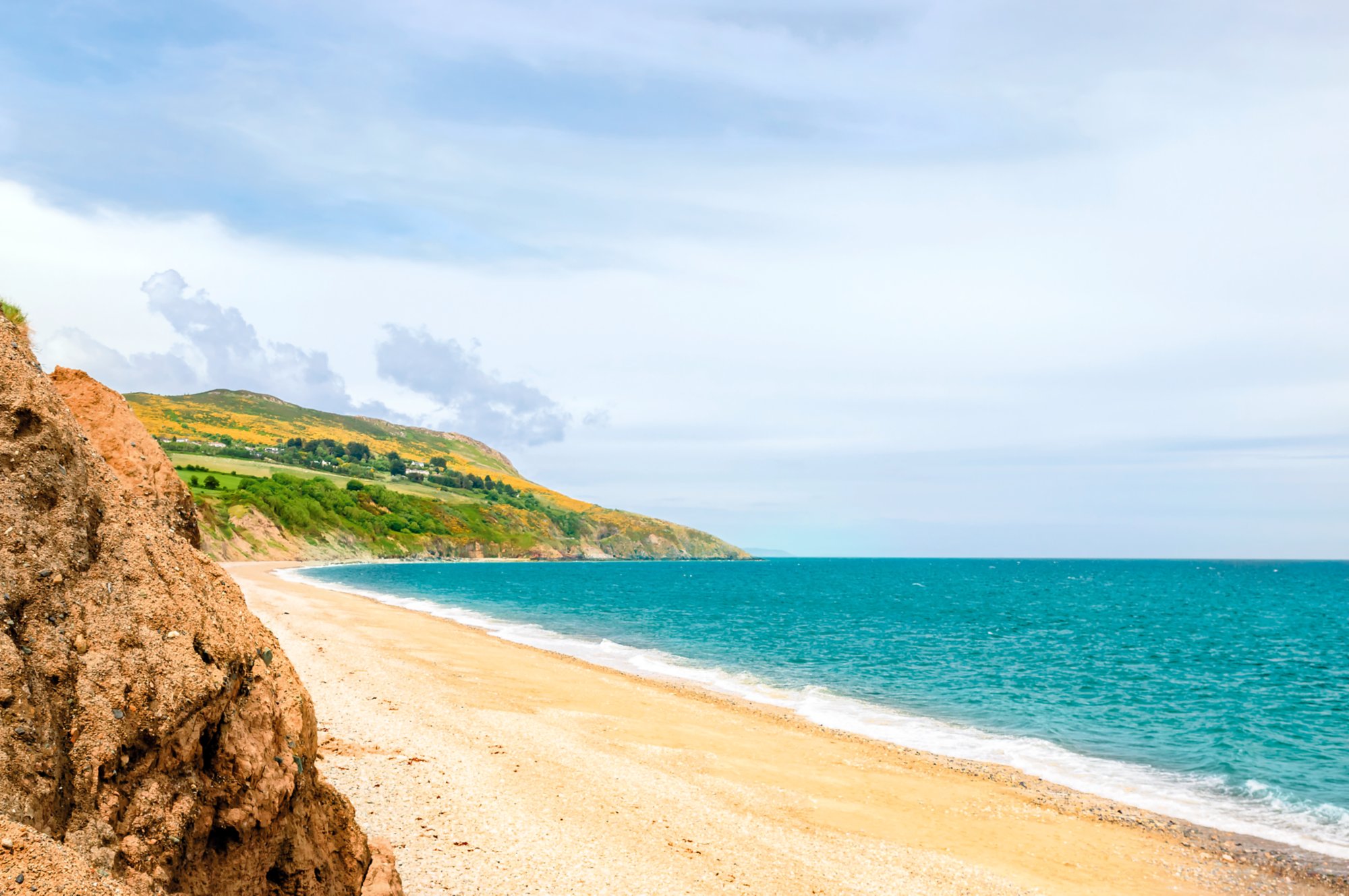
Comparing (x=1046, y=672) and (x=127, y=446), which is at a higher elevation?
(x=127, y=446)

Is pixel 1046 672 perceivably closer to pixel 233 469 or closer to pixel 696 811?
pixel 696 811

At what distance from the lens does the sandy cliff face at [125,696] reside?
455 cm

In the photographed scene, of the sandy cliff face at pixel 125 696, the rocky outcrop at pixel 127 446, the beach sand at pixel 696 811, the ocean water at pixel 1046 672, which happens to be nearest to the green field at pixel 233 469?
the ocean water at pixel 1046 672

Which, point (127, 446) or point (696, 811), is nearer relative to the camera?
point (127, 446)

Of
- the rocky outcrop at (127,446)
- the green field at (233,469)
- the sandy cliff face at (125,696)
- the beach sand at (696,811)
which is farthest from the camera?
the green field at (233,469)

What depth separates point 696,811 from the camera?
47.2 ft

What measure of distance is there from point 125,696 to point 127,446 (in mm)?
3553

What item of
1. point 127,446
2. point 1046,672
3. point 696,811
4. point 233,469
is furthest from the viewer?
point 233,469

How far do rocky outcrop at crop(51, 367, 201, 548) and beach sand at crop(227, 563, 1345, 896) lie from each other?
214 inches

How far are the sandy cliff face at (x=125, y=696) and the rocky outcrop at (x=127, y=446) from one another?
977mm

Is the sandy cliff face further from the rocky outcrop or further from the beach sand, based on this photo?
the beach sand

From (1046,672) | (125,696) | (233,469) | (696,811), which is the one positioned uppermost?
(125,696)

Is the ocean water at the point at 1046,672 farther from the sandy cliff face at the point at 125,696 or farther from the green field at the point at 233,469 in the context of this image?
the green field at the point at 233,469

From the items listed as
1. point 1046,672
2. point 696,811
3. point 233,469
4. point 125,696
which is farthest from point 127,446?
point 233,469
